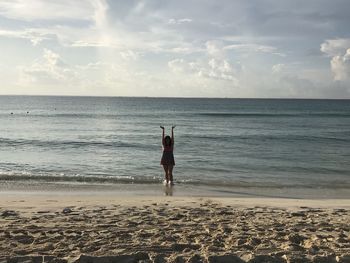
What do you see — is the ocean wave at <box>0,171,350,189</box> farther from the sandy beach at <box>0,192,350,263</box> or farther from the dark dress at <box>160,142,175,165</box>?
the sandy beach at <box>0,192,350,263</box>

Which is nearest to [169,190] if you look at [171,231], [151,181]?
[151,181]

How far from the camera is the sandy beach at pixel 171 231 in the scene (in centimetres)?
541

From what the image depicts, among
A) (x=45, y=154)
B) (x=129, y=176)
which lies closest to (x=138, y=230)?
(x=129, y=176)

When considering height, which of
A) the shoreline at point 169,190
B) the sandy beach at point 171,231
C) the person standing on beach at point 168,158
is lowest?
the shoreline at point 169,190

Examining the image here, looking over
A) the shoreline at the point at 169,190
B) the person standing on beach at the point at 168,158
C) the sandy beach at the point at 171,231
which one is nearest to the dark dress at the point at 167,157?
the person standing on beach at the point at 168,158

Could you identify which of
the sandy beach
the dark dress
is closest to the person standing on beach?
the dark dress

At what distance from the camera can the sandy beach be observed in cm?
541

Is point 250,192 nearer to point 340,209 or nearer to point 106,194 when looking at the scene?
point 340,209

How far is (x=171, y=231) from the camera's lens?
6.67 m

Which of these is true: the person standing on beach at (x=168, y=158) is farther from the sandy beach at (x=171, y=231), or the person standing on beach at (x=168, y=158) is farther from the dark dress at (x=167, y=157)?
the sandy beach at (x=171, y=231)

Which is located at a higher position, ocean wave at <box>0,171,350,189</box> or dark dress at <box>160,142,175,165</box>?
dark dress at <box>160,142,175,165</box>

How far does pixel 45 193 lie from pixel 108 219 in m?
4.62

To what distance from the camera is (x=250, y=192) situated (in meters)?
12.4

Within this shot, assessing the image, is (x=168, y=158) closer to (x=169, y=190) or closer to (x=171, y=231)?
(x=169, y=190)
